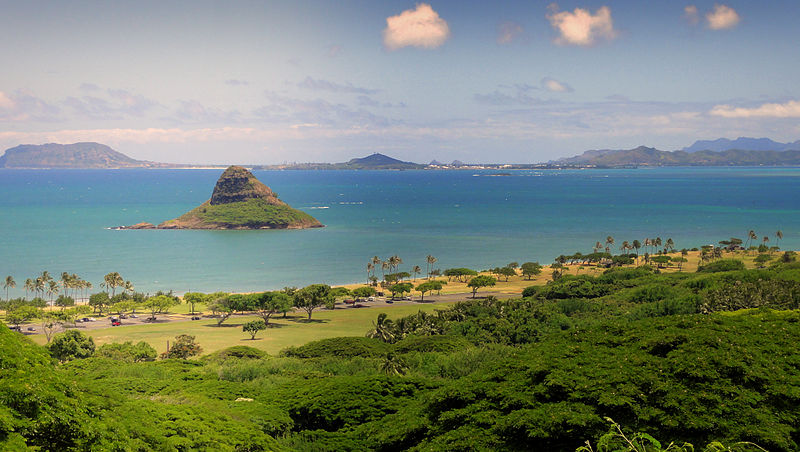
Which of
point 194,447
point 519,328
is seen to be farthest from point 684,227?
point 194,447

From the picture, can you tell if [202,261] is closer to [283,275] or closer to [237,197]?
[283,275]

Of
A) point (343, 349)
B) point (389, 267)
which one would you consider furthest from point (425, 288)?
point (343, 349)

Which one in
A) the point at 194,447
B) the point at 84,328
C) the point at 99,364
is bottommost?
the point at 84,328

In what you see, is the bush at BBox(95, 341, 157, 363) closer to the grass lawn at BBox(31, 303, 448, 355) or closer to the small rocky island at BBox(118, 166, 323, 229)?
the grass lawn at BBox(31, 303, 448, 355)

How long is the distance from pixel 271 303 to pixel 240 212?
10546 cm

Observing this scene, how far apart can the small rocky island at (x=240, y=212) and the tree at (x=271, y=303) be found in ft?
292

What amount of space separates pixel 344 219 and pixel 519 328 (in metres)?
131

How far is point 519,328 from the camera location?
168 feet

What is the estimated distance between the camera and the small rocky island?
16512cm

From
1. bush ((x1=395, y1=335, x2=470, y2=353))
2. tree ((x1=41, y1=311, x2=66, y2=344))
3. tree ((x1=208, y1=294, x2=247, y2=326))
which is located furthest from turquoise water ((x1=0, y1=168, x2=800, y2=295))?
bush ((x1=395, y1=335, x2=470, y2=353))

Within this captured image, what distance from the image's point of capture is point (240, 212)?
17238 cm

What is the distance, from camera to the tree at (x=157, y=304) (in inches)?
2940

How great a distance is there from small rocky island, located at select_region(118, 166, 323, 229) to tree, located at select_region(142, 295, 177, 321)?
3378 inches

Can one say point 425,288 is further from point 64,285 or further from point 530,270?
point 64,285
